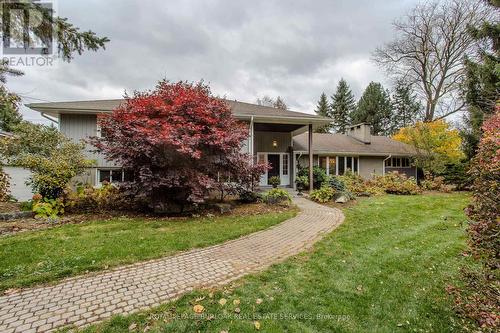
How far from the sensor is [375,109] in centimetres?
3650

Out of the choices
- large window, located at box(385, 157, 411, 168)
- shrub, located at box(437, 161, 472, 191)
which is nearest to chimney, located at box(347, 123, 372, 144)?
large window, located at box(385, 157, 411, 168)

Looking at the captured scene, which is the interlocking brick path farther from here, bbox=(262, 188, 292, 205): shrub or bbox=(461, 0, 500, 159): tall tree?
bbox=(461, 0, 500, 159): tall tree

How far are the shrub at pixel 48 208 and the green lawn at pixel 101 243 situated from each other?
157 cm

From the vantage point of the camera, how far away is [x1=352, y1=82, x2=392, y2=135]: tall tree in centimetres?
3650

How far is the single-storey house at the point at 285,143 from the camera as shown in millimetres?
11344

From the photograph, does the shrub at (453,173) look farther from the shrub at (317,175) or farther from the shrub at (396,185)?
the shrub at (317,175)

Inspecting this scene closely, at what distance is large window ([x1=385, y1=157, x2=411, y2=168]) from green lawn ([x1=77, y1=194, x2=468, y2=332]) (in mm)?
14947

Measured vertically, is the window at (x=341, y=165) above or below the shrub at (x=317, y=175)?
above

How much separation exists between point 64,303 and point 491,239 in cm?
496

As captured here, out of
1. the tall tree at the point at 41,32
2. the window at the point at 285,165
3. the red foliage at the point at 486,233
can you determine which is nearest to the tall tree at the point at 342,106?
the window at the point at 285,165

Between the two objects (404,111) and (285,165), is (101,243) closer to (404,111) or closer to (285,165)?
(285,165)

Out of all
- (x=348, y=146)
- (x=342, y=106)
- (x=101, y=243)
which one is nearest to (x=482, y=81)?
(x=348, y=146)

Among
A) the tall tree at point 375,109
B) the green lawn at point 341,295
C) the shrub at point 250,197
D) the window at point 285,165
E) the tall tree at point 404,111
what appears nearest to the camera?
the green lawn at point 341,295

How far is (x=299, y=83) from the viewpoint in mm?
31641
